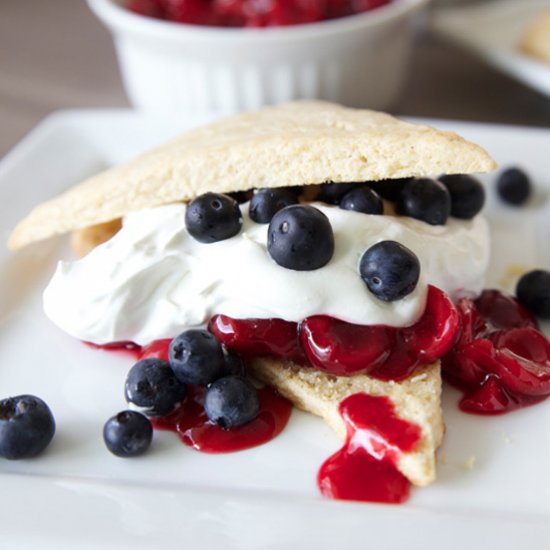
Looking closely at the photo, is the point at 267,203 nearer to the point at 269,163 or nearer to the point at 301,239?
the point at 269,163

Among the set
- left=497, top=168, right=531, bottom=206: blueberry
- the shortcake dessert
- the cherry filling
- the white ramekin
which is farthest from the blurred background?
the cherry filling

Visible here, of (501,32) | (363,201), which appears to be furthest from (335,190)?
(501,32)

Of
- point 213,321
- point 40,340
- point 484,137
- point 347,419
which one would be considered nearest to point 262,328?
point 213,321

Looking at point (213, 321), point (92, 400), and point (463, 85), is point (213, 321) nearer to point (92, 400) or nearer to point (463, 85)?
point (92, 400)

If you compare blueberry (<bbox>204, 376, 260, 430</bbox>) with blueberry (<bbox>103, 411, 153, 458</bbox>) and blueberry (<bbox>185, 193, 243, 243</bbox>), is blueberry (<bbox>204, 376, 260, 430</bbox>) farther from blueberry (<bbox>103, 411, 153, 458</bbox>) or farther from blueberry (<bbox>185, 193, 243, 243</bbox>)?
blueberry (<bbox>185, 193, 243, 243</bbox>)

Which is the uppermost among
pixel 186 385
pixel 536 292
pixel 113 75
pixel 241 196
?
pixel 241 196

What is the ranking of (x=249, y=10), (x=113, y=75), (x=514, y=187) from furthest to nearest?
(x=113, y=75), (x=249, y=10), (x=514, y=187)
